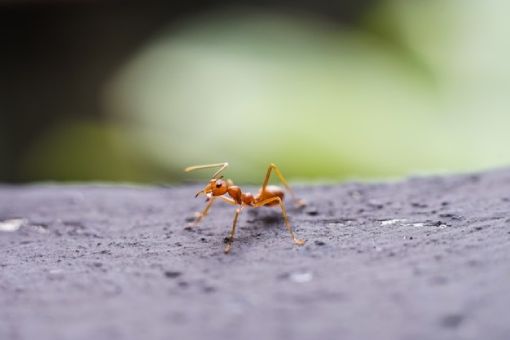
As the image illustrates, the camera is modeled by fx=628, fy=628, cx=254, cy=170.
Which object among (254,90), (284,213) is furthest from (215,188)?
(254,90)

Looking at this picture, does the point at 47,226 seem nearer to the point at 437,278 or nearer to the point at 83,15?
the point at 437,278

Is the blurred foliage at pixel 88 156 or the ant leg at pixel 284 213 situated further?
the blurred foliage at pixel 88 156

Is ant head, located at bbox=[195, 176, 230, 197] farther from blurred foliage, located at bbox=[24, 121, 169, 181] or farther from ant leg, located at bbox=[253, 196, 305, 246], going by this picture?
blurred foliage, located at bbox=[24, 121, 169, 181]

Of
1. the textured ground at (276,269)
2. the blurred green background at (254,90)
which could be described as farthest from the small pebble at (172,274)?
the blurred green background at (254,90)

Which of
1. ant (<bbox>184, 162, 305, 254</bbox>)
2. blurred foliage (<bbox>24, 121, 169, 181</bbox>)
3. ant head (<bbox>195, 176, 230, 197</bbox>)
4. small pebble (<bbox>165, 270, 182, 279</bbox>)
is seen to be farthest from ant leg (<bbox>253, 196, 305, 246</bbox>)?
blurred foliage (<bbox>24, 121, 169, 181</bbox>)

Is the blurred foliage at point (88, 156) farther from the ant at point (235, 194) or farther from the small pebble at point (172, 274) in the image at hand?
the small pebble at point (172, 274)

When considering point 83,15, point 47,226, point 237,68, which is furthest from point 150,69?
point 47,226

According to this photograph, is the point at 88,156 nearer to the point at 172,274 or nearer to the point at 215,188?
the point at 215,188
